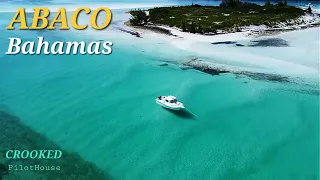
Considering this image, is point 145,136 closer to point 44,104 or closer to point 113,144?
point 113,144

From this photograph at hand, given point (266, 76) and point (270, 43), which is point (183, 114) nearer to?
point (266, 76)

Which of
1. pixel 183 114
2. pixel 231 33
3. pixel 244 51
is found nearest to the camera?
pixel 183 114

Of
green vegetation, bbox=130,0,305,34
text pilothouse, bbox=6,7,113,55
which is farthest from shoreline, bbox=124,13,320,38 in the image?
text pilothouse, bbox=6,7,113,55

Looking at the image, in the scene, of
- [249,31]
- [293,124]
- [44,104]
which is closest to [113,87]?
[44,104]

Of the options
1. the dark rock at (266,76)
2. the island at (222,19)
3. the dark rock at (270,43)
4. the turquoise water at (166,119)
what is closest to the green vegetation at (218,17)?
the island at (222,19)

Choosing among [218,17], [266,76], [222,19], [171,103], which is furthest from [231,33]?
[171,103]

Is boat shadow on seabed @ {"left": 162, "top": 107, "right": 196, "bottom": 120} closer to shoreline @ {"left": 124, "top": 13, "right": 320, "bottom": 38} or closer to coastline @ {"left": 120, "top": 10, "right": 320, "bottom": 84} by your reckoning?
coastline @ {"left": 120, "top": 10, "right": 320, "bottom": 84}
